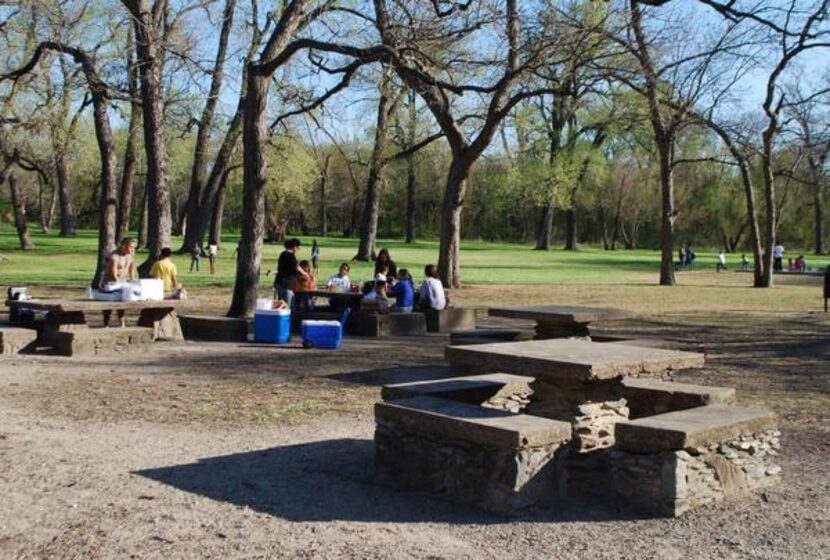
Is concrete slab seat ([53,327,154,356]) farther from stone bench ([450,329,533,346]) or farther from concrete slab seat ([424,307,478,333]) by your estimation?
concrete slab seat ([424,307,478,333])

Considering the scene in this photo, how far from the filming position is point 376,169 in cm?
2844

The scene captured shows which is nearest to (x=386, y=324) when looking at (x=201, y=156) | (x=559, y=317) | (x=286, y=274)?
(x=286, y=274)

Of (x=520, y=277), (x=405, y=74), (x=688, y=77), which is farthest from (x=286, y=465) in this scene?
(x=520, y=277)

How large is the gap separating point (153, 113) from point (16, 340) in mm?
7363

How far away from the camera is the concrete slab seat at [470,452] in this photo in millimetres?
5617

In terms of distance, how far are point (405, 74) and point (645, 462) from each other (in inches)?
556

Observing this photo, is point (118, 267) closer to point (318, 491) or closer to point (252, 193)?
point (252, 193)

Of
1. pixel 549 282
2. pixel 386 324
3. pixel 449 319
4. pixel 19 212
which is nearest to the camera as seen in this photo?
pixel 386 324

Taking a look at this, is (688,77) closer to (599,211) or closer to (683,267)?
(683,267)

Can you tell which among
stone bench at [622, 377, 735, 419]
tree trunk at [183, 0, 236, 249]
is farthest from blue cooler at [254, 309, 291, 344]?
tree trunk at [183, 0, 236, 249]

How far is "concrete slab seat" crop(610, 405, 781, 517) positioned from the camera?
5.64 metres

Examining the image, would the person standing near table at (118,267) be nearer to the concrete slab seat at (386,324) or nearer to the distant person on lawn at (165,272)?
the distant person on lawn at (165,272)

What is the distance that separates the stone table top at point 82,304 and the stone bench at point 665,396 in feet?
25.5

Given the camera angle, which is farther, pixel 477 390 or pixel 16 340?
pixel 16 340
